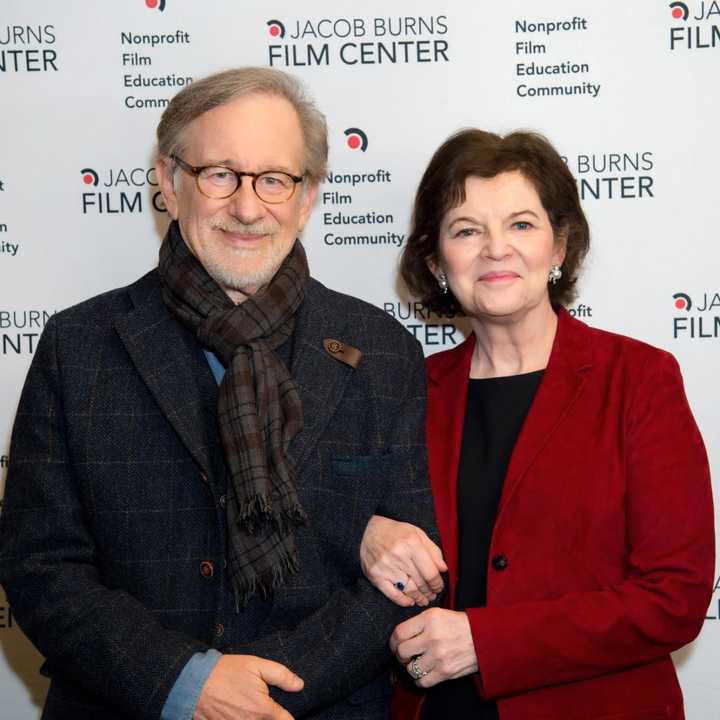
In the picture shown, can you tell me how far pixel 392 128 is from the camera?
2932 millimetres

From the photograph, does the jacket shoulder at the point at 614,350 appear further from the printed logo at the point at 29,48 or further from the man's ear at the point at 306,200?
the printed logo at the point at 29,48

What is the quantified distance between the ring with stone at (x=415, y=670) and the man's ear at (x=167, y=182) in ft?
3.83

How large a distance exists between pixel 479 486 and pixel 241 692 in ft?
2.55

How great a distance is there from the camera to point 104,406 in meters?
2.10

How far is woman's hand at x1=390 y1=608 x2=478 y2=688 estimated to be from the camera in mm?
2133

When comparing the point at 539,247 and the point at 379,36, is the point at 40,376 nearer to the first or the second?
the point at 539,247

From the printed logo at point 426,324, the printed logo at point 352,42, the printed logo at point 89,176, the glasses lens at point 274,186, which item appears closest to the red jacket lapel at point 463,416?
the printed logo at point 426,324

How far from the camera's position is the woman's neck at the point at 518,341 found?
2479 mm

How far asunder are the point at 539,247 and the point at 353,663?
1.10 meters

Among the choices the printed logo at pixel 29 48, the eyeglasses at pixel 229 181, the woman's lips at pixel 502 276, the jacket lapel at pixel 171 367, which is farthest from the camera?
the printed logo at pixel 29 48

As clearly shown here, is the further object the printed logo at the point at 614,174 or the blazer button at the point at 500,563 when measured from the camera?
the printed logo at the point at 614,174

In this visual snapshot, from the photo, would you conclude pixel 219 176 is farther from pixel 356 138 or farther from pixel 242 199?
pixel 356 138

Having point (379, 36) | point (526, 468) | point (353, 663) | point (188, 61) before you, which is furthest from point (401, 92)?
point (353, 663)

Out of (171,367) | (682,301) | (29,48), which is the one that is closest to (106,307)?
(171,367)
